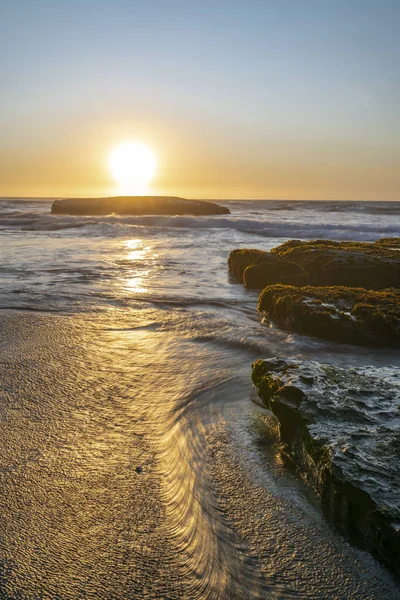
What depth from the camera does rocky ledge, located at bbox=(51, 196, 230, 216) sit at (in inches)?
1468

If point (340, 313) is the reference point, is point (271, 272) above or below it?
above

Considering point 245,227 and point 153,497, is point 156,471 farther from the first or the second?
point 245,227

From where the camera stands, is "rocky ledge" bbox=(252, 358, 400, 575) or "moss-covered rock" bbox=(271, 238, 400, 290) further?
"moss-covered rock" bbox=(271, 238, 400, 290)

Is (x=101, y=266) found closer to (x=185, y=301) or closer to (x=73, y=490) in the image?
(x=185, y=301)

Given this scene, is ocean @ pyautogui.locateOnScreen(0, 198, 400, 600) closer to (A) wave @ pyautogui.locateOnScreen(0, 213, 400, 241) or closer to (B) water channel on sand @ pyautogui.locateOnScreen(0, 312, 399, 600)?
(B) water channel on sand @ pyautogui.locateOnScreen(0, 312, 399, 600)

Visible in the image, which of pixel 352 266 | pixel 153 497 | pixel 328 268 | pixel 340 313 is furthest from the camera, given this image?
pixel 328 268

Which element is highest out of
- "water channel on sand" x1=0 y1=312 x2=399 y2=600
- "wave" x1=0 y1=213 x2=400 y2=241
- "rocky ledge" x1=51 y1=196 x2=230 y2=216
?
"rocky ledge" x1=51 y1=196 x2=230 y2=216

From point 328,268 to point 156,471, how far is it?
20.1 feet

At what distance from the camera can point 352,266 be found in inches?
300

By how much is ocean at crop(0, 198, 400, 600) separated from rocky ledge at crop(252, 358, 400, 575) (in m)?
0.06

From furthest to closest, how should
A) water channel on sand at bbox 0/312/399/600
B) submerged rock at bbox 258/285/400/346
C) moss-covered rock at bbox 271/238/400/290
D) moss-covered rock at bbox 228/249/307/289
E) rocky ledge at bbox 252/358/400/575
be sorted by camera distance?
moss-covered rock at bbox 228/249/307/289
moss-covered rock at bbox 271/238/400/290
submerged rock at bbox 258/285/400/346
rocky ledge at bbox 252/358/400/575
water channel on sand at bbox 0/312/399/600

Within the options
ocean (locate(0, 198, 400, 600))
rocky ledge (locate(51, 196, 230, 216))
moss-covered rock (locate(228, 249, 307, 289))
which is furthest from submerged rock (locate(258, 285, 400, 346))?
rocky ledge (locate(51, 196, 230, 216))

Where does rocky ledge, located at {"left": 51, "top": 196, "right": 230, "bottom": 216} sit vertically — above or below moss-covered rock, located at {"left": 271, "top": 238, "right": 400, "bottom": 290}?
above

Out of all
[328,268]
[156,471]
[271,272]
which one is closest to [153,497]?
[156,471]
